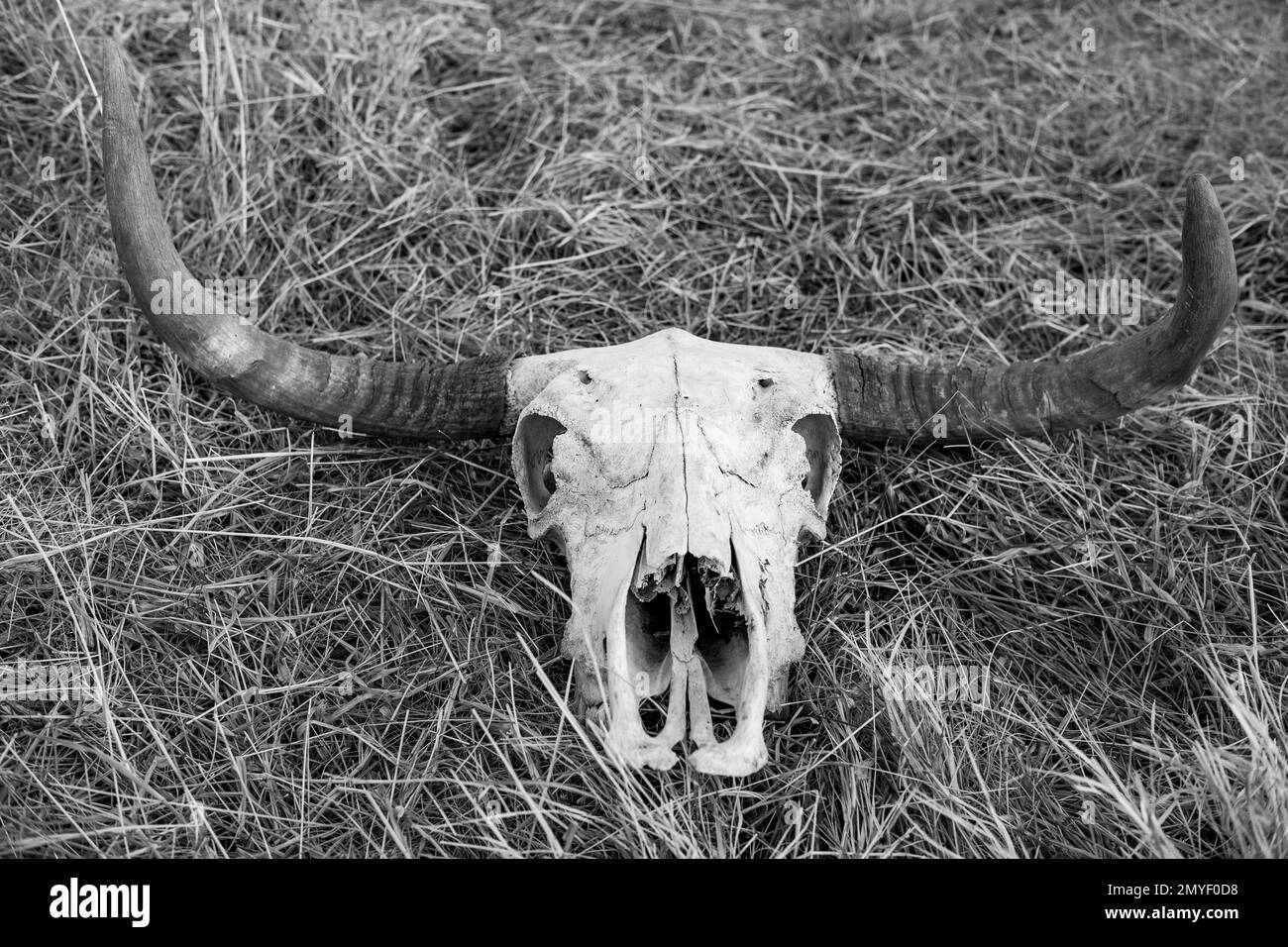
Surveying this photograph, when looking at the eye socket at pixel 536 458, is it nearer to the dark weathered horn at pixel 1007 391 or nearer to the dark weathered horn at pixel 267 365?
the dark weathered horn at pixel 267 365

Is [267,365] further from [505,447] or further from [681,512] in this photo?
[681,512]

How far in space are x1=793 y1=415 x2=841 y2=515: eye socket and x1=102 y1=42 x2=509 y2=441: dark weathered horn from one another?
39.1 inches

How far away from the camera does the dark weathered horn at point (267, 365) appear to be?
11.2ft

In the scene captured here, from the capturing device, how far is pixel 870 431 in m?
3.67

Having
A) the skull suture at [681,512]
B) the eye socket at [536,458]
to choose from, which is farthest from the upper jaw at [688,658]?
the eye socket at [536,458]

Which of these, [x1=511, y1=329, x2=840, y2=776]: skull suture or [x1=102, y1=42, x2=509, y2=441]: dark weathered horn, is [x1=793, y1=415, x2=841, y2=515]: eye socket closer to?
[x1=511, y1=329, x2=840, y2=776]: skull suture

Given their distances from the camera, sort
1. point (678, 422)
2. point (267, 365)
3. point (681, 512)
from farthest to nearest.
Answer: point (267, 365) → point (678, 422) → point (681, 512)

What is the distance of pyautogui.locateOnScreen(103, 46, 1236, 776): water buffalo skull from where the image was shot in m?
2.94

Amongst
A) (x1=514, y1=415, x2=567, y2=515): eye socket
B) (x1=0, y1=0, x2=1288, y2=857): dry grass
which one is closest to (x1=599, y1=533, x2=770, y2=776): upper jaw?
(x1=0, y1=0, x2=1288, y2=857): dry grass

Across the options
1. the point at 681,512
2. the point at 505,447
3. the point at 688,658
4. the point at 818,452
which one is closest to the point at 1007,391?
the point at 818,452

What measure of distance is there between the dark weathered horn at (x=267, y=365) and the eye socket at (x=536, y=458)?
129 mm

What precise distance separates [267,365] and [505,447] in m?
0.88

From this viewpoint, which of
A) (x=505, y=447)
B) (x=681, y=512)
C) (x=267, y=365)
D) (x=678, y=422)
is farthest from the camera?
(x=505, y=447)

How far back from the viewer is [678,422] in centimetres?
315
